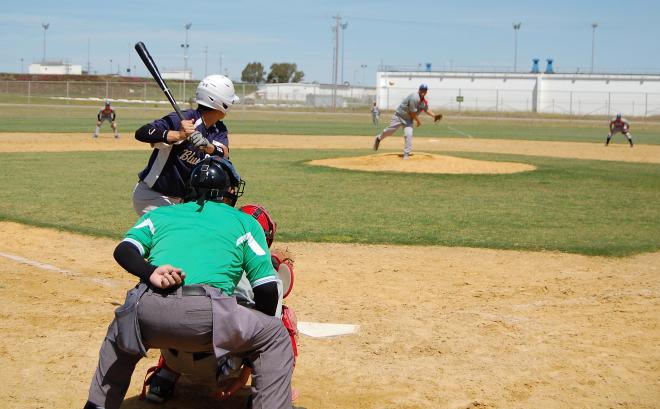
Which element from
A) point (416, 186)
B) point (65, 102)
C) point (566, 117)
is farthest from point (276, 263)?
point (566, 117)

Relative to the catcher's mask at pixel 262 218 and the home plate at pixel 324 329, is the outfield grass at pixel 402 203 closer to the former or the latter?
the home plate at pixel 324 329

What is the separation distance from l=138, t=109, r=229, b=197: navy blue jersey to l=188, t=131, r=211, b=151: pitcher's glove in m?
0.39

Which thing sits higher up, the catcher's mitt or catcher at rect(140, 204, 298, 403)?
the catcher's mitt

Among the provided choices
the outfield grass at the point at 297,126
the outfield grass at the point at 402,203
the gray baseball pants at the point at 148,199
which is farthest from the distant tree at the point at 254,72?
the gray baseball pants at the point at 148,199

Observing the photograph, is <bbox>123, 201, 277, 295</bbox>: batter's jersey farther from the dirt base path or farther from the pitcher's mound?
the pitcher's mound

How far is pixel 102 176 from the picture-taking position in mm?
18125

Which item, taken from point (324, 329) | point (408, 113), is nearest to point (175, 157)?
point (324, 329)

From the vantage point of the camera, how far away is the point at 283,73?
120562 mm

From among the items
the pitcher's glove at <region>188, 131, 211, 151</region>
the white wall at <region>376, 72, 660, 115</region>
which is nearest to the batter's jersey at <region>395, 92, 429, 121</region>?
the pitcher's glove at <region>188, 131, 211, 151</region>

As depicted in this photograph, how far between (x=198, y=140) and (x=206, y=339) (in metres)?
2.23

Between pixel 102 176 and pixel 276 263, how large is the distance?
13.9 m

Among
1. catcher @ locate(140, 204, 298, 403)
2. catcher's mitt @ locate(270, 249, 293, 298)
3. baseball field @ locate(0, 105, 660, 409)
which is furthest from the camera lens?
baseball field @ locate(0, 105, 660, 409)

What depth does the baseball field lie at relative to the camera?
5398 mm

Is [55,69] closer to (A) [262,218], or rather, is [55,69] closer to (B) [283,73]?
(B) [283,73]
